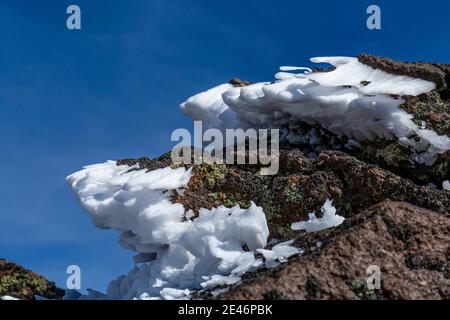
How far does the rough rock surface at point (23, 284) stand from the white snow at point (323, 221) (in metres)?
4.36

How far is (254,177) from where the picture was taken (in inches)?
482

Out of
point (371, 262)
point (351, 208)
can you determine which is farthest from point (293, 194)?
point (371, 262)

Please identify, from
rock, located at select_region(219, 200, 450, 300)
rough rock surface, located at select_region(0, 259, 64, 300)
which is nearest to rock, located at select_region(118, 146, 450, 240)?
rock, located at select_region(219, 200, 450, 300)

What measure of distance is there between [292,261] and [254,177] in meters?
4.28

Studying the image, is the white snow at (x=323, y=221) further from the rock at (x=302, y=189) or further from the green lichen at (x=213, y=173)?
the green lichen at (x=213, y=173)

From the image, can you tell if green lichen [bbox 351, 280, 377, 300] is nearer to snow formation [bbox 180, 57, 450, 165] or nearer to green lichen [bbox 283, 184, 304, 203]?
green lichen [bbox 283, 184, 304, 203]

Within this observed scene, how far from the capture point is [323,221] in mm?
10820

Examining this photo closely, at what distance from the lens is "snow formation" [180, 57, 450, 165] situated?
42.4ft

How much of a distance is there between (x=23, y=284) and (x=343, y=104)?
22.5ft

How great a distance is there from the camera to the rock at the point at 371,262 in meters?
7.69

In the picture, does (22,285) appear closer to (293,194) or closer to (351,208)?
(293,194)

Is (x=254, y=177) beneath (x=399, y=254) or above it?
above

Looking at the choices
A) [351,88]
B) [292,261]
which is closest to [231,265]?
[292,261]

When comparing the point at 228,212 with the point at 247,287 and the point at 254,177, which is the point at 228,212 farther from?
the point at 247,287
